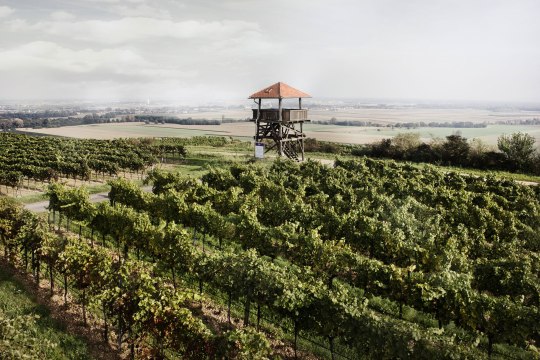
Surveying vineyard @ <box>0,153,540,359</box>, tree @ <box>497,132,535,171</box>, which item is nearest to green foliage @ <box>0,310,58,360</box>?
vineyard @ <box>0,153,540,359</box>

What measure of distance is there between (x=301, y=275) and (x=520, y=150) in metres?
51.8

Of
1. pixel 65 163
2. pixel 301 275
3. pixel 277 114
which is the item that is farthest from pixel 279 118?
pixel 301 275

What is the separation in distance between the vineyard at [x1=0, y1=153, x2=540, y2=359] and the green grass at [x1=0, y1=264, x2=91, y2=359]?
3.50 ft

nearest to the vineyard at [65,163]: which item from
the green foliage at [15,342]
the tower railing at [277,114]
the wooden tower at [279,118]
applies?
the wooden tower at [279,118]

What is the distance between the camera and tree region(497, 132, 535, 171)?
52.3 meters

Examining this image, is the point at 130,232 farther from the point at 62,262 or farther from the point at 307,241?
the point at 307,241

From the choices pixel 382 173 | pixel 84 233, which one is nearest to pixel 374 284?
pixel 84 233

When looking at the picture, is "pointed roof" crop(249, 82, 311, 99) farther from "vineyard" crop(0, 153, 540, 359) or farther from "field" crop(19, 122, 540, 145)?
"field" crop(19, 122, 540, 145)

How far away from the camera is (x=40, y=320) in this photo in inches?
545

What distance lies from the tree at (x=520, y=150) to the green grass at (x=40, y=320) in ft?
190

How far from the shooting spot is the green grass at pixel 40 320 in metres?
12.2

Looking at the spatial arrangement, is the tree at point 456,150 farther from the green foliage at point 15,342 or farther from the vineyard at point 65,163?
the green foliage at point 15,342

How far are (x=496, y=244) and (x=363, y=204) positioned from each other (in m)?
7.72

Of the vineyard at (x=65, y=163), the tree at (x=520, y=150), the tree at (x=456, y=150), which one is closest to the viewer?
the vineyard at (x=65, y=163)
